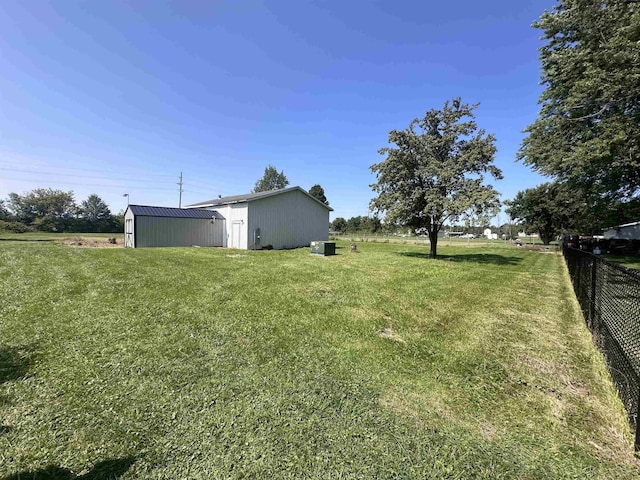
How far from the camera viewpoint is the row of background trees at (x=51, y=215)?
45156 mm

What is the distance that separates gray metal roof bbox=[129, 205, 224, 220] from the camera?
691 inches

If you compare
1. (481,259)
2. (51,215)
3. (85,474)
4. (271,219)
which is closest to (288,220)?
(271,219)

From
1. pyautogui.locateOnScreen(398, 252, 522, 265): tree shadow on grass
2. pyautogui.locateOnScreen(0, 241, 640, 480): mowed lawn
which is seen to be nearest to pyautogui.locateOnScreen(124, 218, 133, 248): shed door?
pyautogui.locateOnScreen(0, 241, 640, 480): mowed lawn

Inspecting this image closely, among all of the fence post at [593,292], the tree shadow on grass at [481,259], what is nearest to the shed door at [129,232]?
the tree shadow on grass at [481,259]

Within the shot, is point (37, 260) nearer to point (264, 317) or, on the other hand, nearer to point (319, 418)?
point (264, 317)

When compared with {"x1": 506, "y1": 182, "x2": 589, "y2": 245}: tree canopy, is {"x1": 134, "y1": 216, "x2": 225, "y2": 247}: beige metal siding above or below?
below

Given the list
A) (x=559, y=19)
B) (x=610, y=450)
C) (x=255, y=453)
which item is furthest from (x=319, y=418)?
(x=559, y=19)

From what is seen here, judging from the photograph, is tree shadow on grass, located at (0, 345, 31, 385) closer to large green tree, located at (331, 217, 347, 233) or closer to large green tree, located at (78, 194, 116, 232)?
large green tree, located at (78, 194, 116, 232)

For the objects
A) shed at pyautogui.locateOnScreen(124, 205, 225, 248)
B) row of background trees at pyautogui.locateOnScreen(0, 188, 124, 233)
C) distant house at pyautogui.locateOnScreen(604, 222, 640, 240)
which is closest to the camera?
shed at pyautogui.locateOnScreen(124, 205, 225, 248)

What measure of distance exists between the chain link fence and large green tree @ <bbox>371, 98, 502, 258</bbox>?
33.6 feet

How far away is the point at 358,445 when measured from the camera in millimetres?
2104

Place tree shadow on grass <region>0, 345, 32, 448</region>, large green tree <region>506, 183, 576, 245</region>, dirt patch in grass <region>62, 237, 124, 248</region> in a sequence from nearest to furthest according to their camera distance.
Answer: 1. tree shadow on grass <region>0, 345, 32, 448</region>
2. dirt patch in grass <region>62, 237, 124, 248</region>
3. large green tree <region>506, 183, 576, 245</region>

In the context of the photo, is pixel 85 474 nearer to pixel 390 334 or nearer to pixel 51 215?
pixel 390 334

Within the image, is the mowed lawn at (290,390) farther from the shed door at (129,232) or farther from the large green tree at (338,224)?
the large green tree at (338,224)
